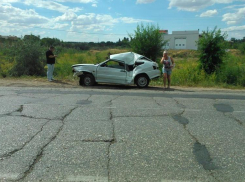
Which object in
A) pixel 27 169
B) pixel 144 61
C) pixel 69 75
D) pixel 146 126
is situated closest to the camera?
pixel 27 169

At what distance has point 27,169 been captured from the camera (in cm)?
363

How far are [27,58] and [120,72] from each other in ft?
23.7

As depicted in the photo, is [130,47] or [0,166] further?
[130,47]

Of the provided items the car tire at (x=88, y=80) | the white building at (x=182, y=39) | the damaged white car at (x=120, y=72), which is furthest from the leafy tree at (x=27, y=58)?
the white building at (x=182, y=39)

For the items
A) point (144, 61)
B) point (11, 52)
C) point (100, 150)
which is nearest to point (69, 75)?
point (11, 52)

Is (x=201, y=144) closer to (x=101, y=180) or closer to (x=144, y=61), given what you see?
(x=101, y=180)

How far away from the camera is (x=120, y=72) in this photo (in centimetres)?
1246

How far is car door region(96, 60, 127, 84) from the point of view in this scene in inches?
490

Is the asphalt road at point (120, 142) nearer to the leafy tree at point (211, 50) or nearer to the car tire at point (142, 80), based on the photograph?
the car tire at point (142, 80)

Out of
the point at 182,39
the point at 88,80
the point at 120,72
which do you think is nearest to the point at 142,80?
the point at 120,72

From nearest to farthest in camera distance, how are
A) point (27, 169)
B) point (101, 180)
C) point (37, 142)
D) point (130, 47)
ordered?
point (101, 180), point (27, 169), point (37, 142), point (130, 47)

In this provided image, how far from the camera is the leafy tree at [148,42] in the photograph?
56.9 feet

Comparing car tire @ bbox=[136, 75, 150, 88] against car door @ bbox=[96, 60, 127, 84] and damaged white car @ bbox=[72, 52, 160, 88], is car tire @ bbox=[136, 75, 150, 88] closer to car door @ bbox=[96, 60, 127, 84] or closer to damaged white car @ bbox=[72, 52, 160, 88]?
damaged white car @ bbox=[72, 52, 160, 88]

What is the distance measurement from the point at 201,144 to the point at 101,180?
224cm
